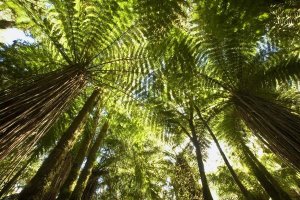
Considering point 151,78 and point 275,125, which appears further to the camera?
point 151,78

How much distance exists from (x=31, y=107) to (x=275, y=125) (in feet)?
7.10

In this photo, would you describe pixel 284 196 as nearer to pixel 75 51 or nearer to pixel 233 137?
pixel 233 137

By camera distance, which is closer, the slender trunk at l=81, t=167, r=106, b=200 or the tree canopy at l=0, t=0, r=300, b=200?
the tree canopy at l=0, t=0, r=300, b=200

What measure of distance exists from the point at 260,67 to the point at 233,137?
1.55 meters

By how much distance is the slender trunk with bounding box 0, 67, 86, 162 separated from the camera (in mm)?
2111

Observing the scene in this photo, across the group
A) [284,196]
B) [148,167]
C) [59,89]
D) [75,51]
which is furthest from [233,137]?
[59,89]

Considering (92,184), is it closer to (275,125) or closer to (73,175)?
(73,175)

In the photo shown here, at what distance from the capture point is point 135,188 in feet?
19.9

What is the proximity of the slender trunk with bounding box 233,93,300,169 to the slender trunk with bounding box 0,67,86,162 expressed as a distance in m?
1.95

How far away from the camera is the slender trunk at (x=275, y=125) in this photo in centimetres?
240

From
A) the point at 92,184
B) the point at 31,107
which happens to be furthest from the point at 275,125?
the point at 92,184

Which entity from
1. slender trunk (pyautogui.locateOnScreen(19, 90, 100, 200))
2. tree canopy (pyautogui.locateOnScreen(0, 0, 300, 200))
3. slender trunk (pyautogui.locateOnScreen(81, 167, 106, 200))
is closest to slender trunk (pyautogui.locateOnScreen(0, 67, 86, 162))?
tree canopy (pyautogui.locateOnScreen(0, 0, 300, 200))

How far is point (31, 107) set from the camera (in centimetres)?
238

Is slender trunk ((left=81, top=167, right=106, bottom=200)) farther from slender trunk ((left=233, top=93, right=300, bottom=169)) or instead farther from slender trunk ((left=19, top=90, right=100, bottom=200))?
slender trunk ((left=233, top=93, right=300, bottom=169))
